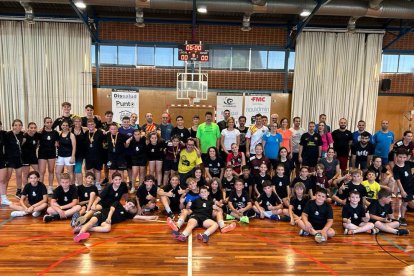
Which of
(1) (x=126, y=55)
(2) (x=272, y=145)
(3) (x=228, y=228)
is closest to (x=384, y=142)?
(2) (x=272, y=145)

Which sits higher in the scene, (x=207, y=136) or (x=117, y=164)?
(x=207, y=136)

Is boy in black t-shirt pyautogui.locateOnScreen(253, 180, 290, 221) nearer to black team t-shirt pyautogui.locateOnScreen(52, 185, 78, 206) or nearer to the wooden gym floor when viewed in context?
the wooden gym floor

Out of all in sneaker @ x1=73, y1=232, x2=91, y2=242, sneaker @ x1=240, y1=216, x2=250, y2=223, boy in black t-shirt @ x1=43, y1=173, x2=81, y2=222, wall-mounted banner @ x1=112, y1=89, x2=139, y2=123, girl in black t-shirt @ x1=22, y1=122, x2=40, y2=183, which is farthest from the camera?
wall-mounted banner @ x1=112, y1=89, x2=139, y2=123

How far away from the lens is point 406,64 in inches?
550

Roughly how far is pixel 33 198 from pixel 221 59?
32.8ft

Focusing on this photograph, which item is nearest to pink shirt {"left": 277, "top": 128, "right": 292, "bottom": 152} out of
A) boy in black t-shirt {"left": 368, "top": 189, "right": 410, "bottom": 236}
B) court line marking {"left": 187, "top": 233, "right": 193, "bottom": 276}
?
boy in black t-shirt {"left": 368, "top": 189, "right": 410, "bottom": 236}

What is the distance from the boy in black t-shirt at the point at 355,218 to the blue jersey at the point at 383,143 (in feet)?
10.5

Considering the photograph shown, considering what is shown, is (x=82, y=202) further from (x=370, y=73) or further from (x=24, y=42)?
(x=370, y=73)

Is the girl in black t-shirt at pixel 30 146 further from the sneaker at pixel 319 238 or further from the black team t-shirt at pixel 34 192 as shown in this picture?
the sneaker at pixel 319 238

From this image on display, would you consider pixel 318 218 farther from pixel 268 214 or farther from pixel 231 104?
pixel 231 104

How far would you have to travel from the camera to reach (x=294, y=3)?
1050 cm

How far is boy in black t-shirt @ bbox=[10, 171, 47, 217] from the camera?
5.87m

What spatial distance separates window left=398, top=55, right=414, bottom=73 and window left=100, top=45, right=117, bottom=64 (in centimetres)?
1358

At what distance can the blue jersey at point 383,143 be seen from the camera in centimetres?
800
